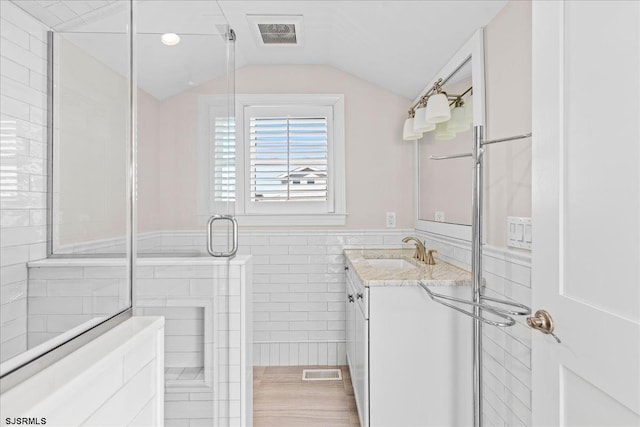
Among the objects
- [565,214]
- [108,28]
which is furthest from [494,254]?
[108,28]

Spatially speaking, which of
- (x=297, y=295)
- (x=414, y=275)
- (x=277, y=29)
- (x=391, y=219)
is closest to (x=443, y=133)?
(x=414, y=275)

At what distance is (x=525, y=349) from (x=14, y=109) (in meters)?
1.66

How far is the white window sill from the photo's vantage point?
3.47 meters

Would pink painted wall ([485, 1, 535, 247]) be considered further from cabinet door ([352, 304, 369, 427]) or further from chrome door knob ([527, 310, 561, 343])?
cabinet door ([352, 304, 369, 427])

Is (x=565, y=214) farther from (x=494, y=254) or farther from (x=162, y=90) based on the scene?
(x=162, y=90)

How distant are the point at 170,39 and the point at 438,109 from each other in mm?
1446

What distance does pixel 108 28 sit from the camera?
1.21 m

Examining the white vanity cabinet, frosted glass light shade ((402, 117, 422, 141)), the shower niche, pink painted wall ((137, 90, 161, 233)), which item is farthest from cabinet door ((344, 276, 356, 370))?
pink painted wall ((137, 90, 161, 233))

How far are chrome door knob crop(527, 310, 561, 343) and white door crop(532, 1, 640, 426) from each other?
0.02 meters

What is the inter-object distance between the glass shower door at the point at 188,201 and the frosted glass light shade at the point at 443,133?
1.26 meters

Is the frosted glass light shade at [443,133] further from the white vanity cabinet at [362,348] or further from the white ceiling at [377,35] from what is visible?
the white vanity cabinet at [362,348]

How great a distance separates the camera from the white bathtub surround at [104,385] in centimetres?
69

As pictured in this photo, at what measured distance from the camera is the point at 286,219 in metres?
3.48

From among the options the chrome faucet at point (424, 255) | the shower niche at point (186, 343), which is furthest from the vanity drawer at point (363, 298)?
the shower niche at point (186, 343)
